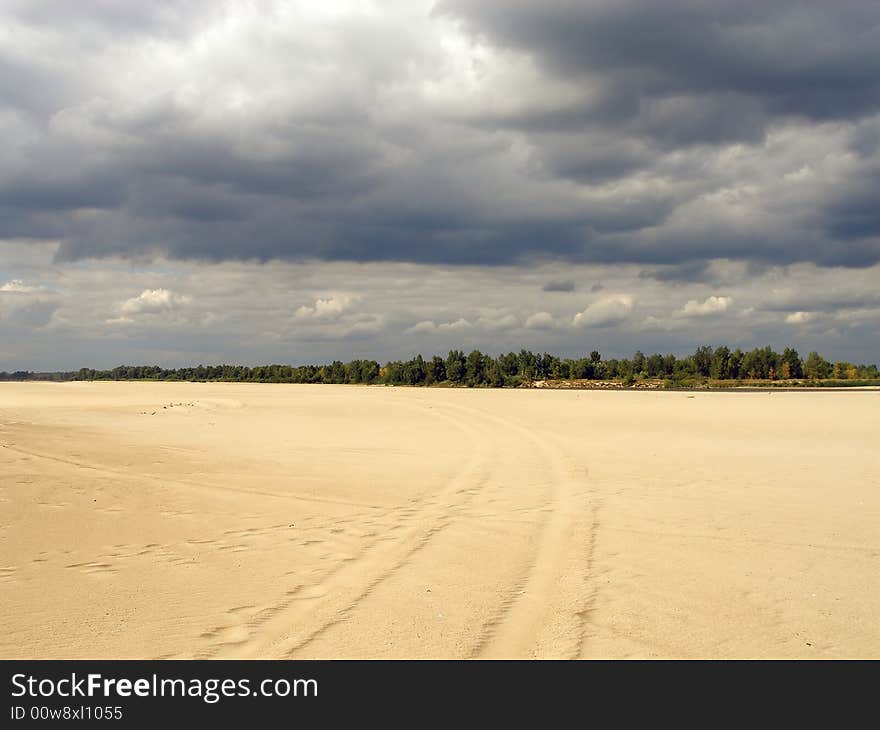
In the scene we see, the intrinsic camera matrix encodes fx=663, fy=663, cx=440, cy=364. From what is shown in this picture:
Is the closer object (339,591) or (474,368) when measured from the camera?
(339,591)

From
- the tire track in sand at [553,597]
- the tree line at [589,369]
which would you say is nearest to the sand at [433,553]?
the tire track in sand at [553,597]

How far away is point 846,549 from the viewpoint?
950 cm

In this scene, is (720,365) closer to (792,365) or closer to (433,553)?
(792,365)

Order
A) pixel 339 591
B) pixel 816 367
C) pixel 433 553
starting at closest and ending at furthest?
pixel 339 591 → pixel 433 553 → pixel 816 367

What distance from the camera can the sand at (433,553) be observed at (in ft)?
20.4

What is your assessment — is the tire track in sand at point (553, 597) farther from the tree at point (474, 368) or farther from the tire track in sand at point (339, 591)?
the tree at point (474, 368)

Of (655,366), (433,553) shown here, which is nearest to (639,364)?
(655,366)

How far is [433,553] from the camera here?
9.18 meters

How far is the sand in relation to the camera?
621 centimetres
